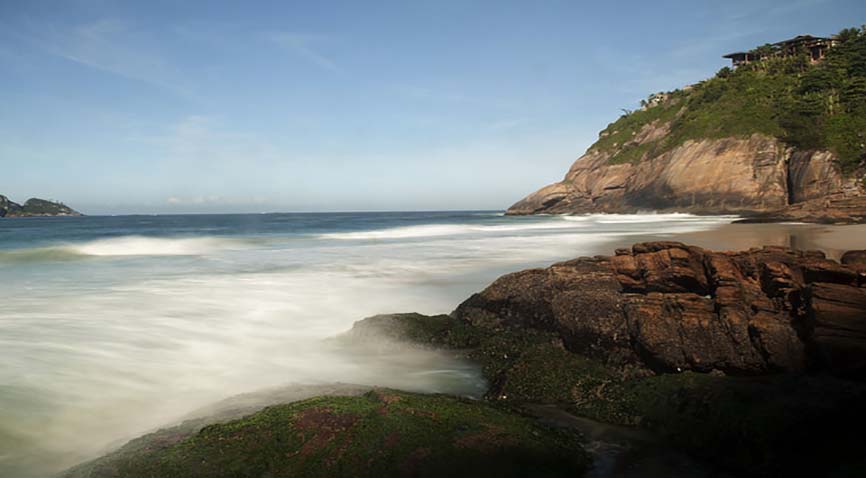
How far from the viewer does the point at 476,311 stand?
334 inches

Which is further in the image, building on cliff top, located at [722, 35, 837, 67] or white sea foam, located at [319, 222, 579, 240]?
building on cliff top, located at [722, 35, 837, 67]

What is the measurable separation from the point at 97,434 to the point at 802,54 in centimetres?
7522

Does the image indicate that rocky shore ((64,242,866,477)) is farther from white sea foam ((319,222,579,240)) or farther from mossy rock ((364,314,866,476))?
white sea foam ((319,222,579,240))

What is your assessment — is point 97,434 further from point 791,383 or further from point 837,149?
point 837,149

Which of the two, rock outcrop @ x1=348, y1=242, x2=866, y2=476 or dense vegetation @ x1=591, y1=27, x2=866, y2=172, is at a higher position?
dense vegetation @ x1=591, y1=27, x2=866, y2=172

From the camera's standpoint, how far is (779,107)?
4838cm

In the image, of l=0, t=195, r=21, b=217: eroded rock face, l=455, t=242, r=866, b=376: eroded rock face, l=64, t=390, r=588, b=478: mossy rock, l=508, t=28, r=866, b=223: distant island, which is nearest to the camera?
l=64, t=390, r=588, b=478: mossy rock

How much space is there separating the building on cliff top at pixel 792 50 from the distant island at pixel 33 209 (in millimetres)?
184231

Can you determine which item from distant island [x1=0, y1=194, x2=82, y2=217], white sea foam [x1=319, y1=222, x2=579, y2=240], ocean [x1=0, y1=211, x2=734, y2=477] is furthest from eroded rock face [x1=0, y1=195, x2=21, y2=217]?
ocean [x1=0, y1=211, x2=734, y2=477]

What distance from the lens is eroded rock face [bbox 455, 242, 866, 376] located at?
17.3 ft

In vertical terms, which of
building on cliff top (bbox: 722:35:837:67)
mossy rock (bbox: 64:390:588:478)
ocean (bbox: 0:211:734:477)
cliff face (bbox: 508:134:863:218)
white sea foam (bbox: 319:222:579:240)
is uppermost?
building on cliff top (bbox: 722:35:837:67)

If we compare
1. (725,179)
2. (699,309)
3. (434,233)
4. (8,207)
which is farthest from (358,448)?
(8,207)

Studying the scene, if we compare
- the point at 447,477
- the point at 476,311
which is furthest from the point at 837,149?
the point at 447,477

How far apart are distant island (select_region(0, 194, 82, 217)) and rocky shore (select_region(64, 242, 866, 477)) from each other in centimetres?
18834
